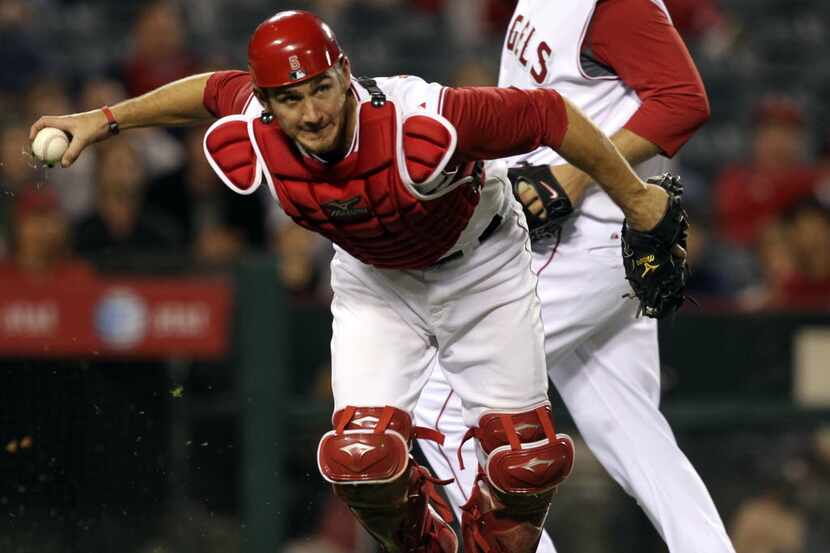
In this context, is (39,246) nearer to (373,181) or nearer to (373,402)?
(373,402)

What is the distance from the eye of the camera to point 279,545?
5.74 m

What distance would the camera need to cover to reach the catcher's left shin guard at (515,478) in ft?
11.4

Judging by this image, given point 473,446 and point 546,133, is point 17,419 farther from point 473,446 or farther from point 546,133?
point 546,133

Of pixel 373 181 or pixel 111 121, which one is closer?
pixel 373 181

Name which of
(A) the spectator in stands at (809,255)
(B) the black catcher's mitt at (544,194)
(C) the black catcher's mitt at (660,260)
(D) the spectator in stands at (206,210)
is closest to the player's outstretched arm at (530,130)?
(C) the black catcher's mitt at (660,260)

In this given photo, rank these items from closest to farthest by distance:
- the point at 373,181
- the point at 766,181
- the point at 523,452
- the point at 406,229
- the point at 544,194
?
the point at 373,181 → the point at 406,229 → the point at 523,452 → the point at 544,194 → the point at 766,181

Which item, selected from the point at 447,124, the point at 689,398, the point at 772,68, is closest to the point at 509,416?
the point at 447,124

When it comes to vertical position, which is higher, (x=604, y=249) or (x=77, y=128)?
(x=77, y=128)

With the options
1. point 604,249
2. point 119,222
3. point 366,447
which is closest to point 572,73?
point 604,249

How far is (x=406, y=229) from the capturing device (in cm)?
325

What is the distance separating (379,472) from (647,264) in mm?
810

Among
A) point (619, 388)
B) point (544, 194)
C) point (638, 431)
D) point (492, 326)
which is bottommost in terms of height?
point (638, 431)

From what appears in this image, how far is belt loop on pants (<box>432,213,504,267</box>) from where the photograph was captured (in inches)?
137

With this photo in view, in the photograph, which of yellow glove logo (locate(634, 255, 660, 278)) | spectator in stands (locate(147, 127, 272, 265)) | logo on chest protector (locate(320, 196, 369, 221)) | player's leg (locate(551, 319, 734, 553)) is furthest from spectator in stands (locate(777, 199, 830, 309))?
logo on chest protector (locate(320, 196, 369, 221))
